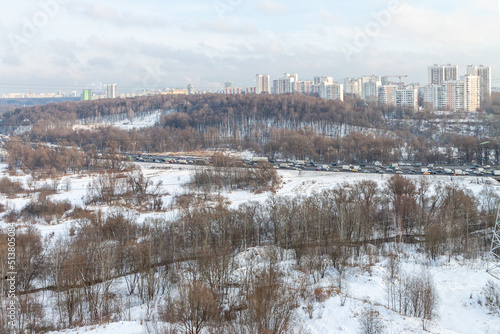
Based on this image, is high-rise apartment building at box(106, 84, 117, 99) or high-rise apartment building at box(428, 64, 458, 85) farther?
high-rise apartment building at box(106, 84, 117, 99)

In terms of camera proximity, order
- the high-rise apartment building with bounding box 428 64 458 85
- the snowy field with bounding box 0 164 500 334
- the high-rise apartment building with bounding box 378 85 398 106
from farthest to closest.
→ the high-rise apartment building with bounding box 428 64 458 85 < the high-rise apartment building with bounding box 378 85 398 106 < the snowy field with bounding box 0 164 500 334

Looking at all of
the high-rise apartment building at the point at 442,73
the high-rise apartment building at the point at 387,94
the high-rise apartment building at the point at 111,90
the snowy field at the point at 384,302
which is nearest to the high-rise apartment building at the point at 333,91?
the high-rise apartment building at the point at 387,94

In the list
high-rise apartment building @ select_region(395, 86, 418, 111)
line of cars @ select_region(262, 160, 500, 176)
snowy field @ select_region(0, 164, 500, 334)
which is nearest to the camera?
snowy field @ select_region(0, 164, 500, 334)

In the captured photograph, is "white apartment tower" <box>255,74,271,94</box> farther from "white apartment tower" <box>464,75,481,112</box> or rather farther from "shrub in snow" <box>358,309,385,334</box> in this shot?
"shrub in snow" <box>358,309,385,334</box>

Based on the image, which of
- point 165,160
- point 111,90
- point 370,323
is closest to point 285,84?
point 111,90

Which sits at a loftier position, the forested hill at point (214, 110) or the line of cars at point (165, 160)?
the forested hill at point (214, 110)

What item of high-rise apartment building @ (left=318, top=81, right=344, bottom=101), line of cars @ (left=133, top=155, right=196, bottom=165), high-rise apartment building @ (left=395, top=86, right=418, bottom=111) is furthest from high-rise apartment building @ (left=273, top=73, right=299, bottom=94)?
line of cars @ (left=133, top=155, right=196, bottom=165)

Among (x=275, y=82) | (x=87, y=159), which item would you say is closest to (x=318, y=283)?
(x=87, y=159)

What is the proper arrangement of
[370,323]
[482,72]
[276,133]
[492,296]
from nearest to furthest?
[370,323]
[492,296]
[276,133]
[482,72]

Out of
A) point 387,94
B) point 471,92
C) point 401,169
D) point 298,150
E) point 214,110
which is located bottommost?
point 401,169

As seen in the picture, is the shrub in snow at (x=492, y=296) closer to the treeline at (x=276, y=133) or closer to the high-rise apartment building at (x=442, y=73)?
the treeline at (x=276, y=133)

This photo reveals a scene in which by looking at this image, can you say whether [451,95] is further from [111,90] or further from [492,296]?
[111,90]

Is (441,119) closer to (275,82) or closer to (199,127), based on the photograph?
(199,127)
